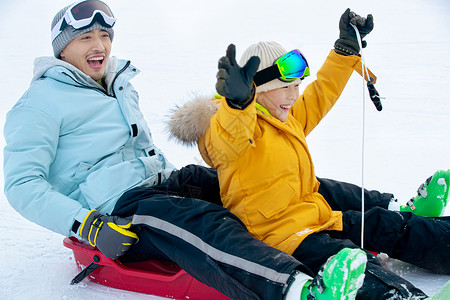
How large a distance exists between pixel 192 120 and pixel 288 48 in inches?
255

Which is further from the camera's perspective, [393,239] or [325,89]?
[325,89]

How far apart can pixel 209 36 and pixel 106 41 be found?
7.56m

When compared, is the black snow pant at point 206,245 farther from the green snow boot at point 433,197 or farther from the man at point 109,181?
the green snow boot at point 433,197

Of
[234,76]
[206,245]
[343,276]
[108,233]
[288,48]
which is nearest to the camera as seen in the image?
[343,276]

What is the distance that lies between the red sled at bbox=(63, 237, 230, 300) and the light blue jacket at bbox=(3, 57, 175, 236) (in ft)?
0.76

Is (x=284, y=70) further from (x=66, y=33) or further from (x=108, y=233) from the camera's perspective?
(x=66, y=33)

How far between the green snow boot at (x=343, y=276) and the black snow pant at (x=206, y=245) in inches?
6.1

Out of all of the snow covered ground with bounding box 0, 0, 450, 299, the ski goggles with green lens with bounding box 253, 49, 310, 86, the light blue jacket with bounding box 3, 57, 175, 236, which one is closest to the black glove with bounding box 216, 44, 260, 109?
the ski goggles with green lens with bounding box 253, 49, 310, 86

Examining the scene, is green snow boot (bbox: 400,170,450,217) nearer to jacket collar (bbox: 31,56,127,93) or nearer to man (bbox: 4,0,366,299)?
man (bbox: 4,0,366,299)

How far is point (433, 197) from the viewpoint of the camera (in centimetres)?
217

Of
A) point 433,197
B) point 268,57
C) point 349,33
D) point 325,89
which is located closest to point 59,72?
point 268,57

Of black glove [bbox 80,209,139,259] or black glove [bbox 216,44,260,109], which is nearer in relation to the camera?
black glove [bbox 216,44,260,109]

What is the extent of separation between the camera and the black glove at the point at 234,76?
1495 mm

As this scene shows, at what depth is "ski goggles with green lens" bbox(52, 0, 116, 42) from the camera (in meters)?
2.13
